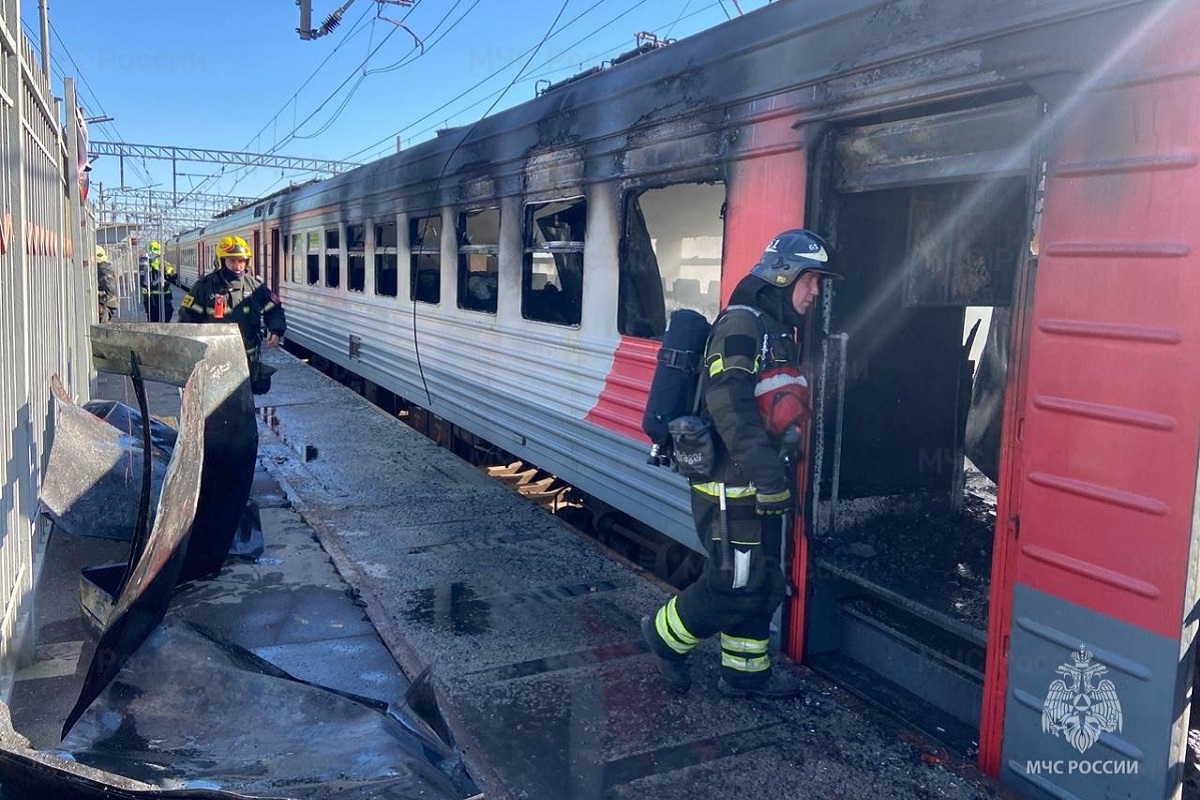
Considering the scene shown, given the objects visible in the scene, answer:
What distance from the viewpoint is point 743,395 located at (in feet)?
11.4

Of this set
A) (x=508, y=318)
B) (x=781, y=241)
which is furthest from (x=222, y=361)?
(x=781, y=241)

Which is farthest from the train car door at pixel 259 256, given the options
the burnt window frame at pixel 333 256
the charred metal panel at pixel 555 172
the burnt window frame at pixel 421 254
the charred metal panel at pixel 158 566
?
the charred metal panel at pixel 158 566

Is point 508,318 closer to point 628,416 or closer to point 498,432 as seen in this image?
→ point 498,432

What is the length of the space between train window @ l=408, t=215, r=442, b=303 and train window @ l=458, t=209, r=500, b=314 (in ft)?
1.79

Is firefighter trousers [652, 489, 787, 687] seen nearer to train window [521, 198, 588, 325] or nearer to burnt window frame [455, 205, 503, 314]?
train window [521, 198, 588, 325]

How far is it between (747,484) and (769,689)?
2.81ft

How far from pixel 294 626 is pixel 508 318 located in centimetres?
263

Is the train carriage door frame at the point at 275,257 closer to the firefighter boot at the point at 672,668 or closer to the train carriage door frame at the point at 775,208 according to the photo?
the train carriage door frame at the point at 775,208

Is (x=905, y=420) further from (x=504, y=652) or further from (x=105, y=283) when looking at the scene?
(x=105, y=283)

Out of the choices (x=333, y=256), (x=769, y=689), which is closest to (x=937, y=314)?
(x=769, y=689)

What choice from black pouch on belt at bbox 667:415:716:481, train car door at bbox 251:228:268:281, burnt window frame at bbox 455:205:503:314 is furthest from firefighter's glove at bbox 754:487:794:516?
train car door at bbox 251:228:268:281

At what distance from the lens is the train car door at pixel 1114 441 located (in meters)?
2.49

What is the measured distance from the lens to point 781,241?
3514 mm

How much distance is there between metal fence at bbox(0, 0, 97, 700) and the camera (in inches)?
133
